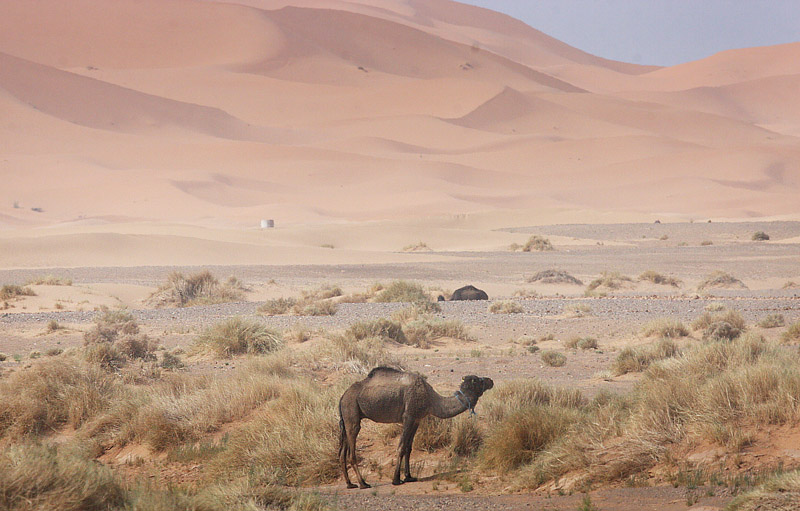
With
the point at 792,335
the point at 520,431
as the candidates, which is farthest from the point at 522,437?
the point at 792,335

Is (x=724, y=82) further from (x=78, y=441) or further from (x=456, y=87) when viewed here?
(x=78, y=441)

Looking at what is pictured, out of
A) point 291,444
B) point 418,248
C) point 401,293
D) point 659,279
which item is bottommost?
point 291,444

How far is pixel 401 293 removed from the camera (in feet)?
77.0

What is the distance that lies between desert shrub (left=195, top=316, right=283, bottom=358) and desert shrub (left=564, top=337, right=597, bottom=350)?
5.17 meters

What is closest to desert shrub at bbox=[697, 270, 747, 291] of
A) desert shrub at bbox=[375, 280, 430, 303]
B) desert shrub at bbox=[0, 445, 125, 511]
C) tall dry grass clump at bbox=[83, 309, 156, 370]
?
desert shrub at bbox=[375, 280, 430, 303]

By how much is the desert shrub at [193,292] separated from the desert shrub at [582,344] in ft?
38.9

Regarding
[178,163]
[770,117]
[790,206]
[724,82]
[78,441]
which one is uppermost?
[724,82]

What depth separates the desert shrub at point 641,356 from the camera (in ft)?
40.3

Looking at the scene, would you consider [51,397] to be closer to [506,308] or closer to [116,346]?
[116,346]

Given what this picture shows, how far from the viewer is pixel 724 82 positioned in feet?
572

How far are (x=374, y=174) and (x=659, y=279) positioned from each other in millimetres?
69327

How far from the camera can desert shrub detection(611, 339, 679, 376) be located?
1230cm

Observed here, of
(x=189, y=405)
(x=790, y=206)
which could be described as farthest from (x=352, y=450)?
(x=790, y=206)

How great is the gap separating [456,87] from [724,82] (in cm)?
7315
